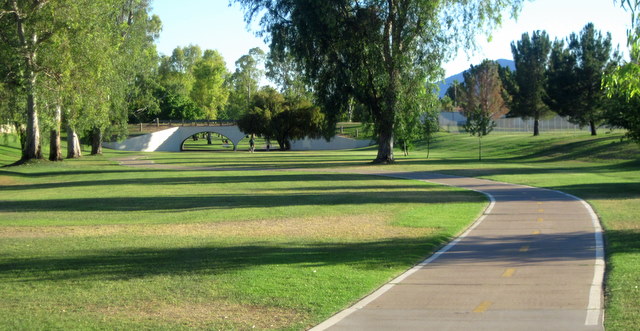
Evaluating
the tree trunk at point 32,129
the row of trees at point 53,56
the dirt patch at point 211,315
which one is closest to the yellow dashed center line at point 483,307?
the dirt patch at point 211,315

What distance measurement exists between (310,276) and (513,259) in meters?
3.75

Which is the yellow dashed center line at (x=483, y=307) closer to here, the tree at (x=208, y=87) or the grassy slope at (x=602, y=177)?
the grassy slope at (x=602, y=177)

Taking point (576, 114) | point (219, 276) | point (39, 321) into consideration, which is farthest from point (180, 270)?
point (576, 114)

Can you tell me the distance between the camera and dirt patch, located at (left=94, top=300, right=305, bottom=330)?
829cm

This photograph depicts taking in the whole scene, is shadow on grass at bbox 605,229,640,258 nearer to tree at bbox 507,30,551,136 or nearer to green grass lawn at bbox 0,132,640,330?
green grass lawn at bbox 0,132,640,330

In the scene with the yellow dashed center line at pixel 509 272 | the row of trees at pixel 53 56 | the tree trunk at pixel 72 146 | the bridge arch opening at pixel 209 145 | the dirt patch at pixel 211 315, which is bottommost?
the bridge arch opening at pixel 209 145

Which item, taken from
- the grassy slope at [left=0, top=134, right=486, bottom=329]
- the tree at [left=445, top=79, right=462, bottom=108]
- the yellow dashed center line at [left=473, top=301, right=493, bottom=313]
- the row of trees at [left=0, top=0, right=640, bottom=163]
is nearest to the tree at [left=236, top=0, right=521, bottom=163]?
the row of trees at [left=0, top=0, right=640, bottom=163]

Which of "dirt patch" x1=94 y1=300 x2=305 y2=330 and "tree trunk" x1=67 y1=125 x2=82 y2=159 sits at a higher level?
"tree trunk" x1=67 y1=125 x2=82 y2=159

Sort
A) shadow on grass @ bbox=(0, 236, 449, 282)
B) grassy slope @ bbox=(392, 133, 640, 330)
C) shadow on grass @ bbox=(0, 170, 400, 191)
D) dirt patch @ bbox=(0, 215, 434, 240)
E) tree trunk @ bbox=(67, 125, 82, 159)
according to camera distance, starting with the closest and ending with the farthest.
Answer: grassy slope @ bbox=(392, 133, 640, 330) < shadow on grass @ bbox=(0, 236, 449, 282) < dirt patch @ bbox=(0, 215, 434, 240) < shadow on grass @ bbox=(0, 170, 400, 191) < tree trunk @ bbox=(67, 125, 82, 159)

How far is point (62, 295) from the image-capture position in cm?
981

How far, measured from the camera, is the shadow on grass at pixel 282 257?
11.6 metres

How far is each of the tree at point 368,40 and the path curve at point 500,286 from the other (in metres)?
29.5

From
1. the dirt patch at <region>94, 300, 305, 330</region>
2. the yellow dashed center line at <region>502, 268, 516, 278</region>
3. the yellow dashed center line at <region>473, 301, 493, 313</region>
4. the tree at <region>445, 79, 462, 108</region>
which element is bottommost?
A: the yellow dashed center line at <region>502, 268, 516, 278</region>

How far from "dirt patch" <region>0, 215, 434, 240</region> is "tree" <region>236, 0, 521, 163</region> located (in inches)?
1093
